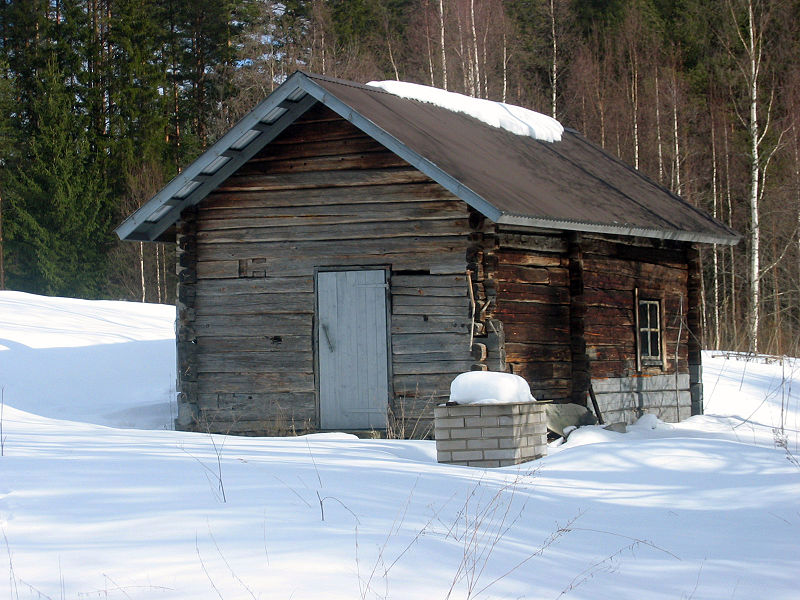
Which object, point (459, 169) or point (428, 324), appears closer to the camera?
point (459, 169)

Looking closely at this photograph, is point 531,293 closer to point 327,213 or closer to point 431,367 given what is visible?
point 431,367

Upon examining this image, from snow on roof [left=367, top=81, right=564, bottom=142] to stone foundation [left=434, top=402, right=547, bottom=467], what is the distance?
7.16 metres

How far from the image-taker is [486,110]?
16750mm

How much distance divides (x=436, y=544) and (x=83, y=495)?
2060mm

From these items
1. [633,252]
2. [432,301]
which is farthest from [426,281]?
[633,252]

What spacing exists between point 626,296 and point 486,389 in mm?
6703

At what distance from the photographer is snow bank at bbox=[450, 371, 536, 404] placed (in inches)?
369

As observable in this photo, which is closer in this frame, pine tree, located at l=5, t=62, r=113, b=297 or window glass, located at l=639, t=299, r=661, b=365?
window glass, located at l=639, t=299, r=661, b=365

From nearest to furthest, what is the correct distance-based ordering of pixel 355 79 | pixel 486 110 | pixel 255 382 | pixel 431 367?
1. pixel 431 367
2. pixel 255 382
3. pixel 486 110
4. pixel 355 79

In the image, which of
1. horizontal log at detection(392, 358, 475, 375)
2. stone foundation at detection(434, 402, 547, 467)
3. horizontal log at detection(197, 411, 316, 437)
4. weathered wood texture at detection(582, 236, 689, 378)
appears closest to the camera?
stone foundation at detection(434, 402, 547, 467)

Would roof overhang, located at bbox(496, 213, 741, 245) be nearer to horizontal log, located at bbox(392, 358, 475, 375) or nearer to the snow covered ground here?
horizontal log, located at bbox(392, 358, 475, 375)

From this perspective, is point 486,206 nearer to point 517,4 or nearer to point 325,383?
point 325,383

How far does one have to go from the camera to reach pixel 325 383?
13.0 metres

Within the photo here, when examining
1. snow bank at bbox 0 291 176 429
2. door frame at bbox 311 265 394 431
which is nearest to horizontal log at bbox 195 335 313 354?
door frame at bbox 311 265 394 431
